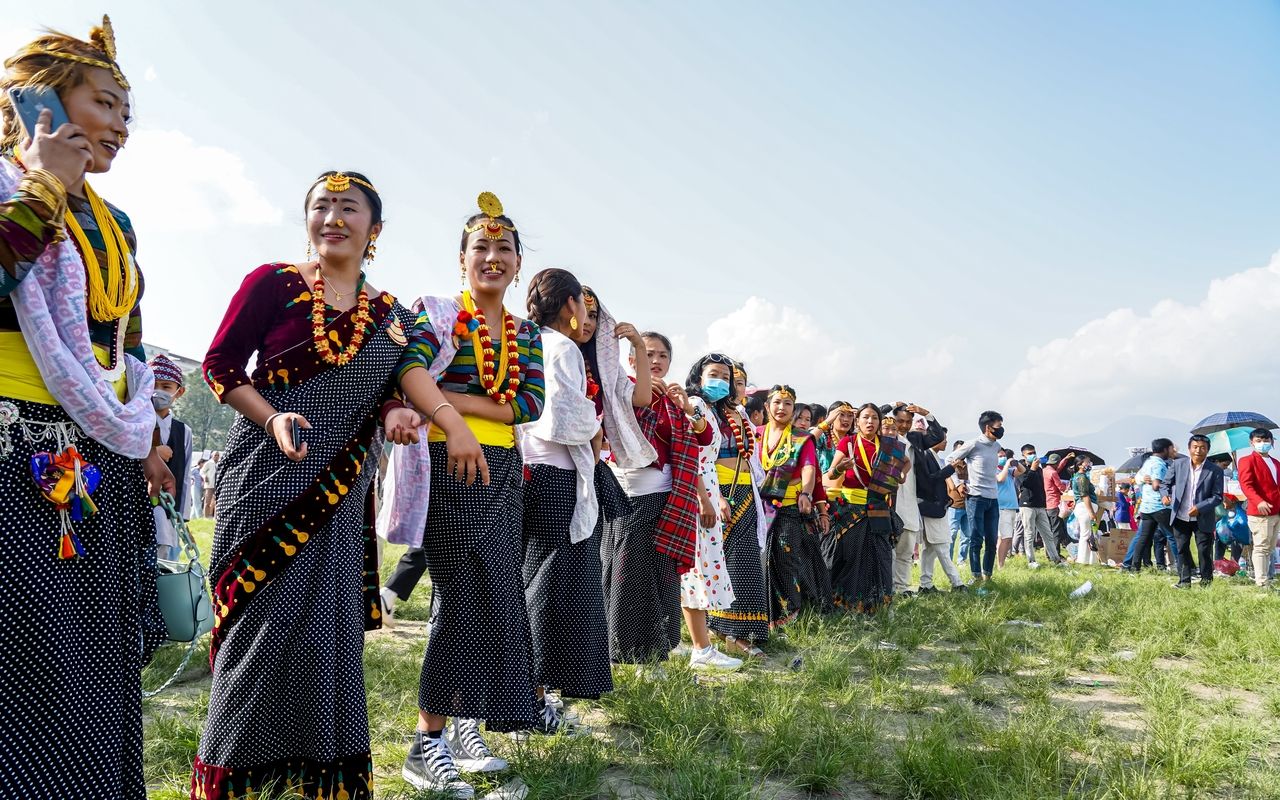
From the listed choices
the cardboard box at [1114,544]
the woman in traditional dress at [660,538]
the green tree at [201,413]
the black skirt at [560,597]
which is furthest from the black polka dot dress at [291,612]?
the green tree at [201,413]

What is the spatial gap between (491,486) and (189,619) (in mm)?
1002

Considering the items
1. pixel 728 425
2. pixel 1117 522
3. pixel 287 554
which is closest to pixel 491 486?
pixel 287 554

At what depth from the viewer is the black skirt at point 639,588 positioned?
456cm

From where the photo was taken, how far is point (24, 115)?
188 centimetres

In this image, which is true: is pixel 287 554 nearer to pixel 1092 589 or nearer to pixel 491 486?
pixel 491 486

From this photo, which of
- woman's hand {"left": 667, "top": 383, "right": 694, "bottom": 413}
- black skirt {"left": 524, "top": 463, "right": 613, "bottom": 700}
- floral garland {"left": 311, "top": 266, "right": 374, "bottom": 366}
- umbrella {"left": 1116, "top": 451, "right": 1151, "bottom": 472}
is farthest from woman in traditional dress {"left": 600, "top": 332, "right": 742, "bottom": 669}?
umbrella {"left": 1116, "top": 451, "right": 1151, "bottom": 472}

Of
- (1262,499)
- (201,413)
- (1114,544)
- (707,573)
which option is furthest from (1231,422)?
(201,413)

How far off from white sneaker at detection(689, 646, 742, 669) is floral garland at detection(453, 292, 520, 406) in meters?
2.57

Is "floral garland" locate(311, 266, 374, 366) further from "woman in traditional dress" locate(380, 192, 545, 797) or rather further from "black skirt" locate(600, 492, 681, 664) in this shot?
"black skirt" locate(600, 492, 681, 664)

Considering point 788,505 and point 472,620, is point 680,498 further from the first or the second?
point 788,505

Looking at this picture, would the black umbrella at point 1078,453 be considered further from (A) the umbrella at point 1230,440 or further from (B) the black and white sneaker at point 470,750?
(B) the black and white sneaker at point 470,750

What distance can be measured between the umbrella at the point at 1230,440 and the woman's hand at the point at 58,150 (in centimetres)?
1815

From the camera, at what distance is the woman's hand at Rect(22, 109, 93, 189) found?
1.83m

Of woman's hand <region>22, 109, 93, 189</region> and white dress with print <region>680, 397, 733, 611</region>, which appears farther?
white dress with print <region>680, 397, 733, 611</region>
